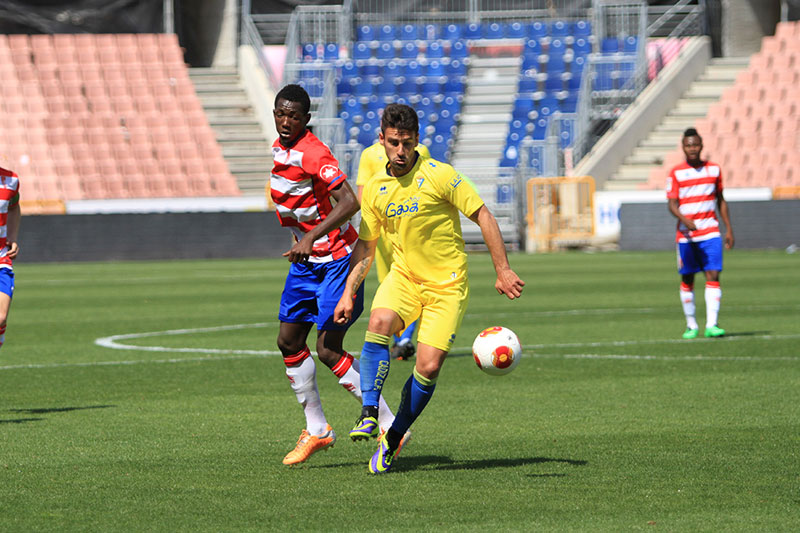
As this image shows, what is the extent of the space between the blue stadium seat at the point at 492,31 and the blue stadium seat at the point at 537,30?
94 cm

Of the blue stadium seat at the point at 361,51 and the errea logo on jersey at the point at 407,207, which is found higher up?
the blue stadium seat at the point at 361,51

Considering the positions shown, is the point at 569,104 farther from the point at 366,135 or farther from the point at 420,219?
the point at 420,219

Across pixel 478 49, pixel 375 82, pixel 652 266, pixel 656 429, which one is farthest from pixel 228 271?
pixel 656 429

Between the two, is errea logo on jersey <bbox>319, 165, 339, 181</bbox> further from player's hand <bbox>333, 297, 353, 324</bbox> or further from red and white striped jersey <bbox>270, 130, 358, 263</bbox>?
player's hand <bbox>333, 297, 353, 324</bbox>

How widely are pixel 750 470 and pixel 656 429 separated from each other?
1.40 meters

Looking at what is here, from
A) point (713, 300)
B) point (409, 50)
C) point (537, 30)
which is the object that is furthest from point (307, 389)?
point (537, 30)

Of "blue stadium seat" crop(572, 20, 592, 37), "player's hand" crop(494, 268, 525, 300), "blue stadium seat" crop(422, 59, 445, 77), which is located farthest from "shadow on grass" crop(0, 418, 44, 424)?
"blue stadium seat" crop(572, 20, 592, 37)

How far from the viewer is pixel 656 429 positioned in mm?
7680

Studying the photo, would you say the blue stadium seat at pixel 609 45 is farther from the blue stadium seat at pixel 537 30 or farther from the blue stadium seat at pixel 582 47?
the blue stadium seat at pixel 537 30

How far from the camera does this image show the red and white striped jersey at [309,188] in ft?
22.3

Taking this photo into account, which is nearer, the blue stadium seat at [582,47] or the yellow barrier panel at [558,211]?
the yellow barrier panel at [558,211]

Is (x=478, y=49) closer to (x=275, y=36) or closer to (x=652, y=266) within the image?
(x=275, y=36)

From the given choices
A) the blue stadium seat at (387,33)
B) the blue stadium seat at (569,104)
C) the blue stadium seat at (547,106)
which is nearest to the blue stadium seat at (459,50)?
the blue stadium seat at (387,33)

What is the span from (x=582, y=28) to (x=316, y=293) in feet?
118
